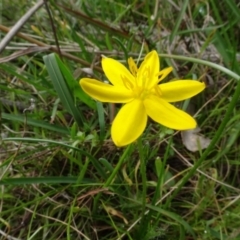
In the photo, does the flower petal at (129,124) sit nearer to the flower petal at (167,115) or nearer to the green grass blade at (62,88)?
the flower petal at (167,115)

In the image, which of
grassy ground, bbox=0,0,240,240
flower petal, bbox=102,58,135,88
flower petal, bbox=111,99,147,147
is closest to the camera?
flower petal, bbox=111,99,147,147

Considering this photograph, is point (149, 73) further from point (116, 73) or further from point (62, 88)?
point (62, 88)

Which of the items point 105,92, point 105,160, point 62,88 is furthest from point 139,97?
point 62,88

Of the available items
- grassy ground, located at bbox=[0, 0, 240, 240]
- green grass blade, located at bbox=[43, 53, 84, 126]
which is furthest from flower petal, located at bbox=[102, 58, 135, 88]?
green grass blade, located at bbox=[43, 53, 84, 126]

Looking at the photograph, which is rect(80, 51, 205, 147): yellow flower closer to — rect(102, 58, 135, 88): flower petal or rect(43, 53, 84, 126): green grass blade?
rect(102, 58, 135, 88): flower petal

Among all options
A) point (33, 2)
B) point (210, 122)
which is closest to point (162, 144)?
point (210, 122)

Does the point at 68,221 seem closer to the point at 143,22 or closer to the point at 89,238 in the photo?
the point at 89,238

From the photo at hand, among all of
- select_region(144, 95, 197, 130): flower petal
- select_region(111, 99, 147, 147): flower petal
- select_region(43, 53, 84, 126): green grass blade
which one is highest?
select_region(144, 95, 197, 130): flower petal
